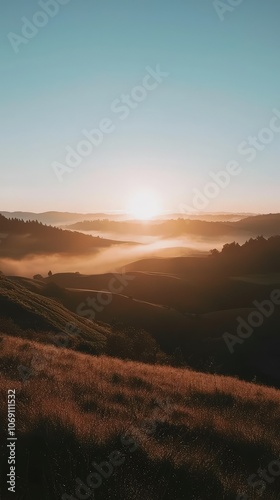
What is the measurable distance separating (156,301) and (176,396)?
145143 mm

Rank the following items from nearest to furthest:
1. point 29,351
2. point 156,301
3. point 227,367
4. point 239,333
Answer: point 29,351 < point 227,367 < point 239,333 < point 156,301

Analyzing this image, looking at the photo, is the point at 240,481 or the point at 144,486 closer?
the point at 144,486

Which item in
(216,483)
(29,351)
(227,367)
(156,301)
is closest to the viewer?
(216,483)

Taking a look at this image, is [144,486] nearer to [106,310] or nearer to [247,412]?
[247,412]

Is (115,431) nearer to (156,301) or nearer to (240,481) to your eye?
(240,481)

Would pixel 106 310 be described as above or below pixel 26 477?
below

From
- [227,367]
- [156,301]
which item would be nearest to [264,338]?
[227,367]

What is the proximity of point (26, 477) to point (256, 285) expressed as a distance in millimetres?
161407

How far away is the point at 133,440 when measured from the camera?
23.4ft

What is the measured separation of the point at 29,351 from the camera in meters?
15.4

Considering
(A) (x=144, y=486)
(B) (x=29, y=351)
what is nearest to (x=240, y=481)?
(A) (x=144, y=486)

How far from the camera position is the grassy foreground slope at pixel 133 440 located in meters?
5.81

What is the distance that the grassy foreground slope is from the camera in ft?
19.1

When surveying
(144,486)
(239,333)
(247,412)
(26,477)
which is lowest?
(239,333)
